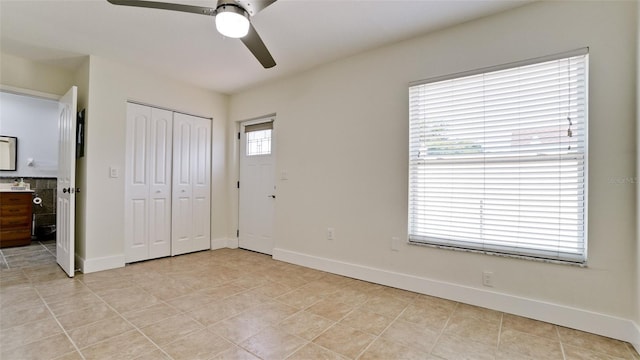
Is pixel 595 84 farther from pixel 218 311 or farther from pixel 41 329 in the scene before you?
pixel 41 329

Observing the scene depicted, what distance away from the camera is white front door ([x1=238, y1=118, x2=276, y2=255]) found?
161 inches

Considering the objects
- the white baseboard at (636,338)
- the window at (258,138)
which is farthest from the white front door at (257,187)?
the white baseboard at (636,338)

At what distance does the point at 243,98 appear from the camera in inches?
172

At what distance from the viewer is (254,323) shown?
6.72ft

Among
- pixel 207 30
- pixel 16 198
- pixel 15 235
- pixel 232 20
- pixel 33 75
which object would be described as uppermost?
pixel 207 30

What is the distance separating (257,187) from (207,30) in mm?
2233

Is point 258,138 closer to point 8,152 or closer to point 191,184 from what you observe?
point 191,184

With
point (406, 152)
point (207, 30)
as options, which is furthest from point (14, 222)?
point (406, 152)

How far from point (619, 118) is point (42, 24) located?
186 inches

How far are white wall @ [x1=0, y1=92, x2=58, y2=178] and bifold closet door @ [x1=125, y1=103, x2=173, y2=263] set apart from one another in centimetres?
296

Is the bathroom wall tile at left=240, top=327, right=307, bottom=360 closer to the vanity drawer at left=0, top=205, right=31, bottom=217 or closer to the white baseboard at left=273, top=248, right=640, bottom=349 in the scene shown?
the white baseboard at left=273, top=248, right=640, bottom=349

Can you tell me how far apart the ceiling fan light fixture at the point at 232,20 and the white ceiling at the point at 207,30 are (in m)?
0.58

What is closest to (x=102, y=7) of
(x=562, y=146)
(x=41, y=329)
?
(x=41, y=329)

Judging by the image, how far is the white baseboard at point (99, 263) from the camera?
10.3 ft
